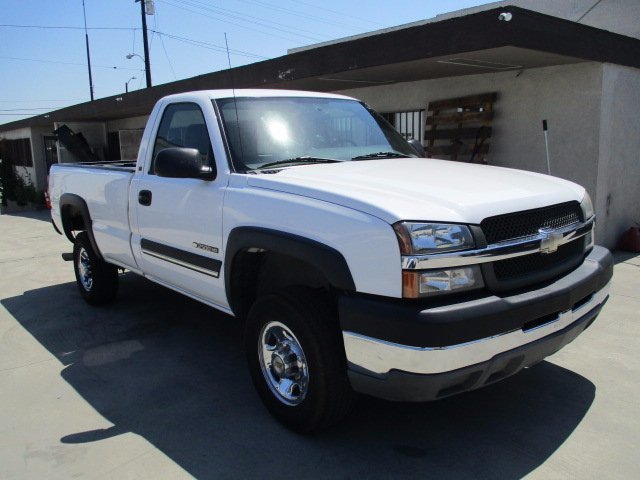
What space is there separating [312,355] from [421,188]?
104cm

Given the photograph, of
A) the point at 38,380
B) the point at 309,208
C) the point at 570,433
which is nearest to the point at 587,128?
the point at 570,433

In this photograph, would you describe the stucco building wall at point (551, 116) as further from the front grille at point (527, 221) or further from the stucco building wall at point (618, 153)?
Answer: the front grille at point (527, 221)

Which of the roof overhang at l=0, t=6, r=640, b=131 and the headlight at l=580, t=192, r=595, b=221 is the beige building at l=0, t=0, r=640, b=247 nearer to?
the roof overhang at l=0, t=6, r=640, b=131

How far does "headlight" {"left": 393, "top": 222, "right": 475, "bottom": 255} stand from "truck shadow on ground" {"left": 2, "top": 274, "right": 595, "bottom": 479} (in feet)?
3.88

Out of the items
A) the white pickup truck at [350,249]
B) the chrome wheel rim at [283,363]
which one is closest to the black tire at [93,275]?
the white pickup truck at [350,249]

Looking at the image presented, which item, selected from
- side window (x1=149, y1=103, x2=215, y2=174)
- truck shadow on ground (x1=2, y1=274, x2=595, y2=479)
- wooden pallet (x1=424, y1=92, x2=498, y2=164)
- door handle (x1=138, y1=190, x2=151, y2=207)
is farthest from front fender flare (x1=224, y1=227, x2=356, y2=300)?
wooden pallet (x1=424, y1=92, x2=498, y2=164)

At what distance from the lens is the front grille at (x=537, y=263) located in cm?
277

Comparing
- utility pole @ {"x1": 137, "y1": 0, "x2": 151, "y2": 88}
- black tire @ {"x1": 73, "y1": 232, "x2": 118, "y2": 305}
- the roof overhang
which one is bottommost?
black tire @ {"x1": 73, "y1": 232, "x2": 118, "y2": 305}

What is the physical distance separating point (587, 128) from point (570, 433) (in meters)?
5.61

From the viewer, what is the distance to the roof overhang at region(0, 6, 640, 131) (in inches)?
249

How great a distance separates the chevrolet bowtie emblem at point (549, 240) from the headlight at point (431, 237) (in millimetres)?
528

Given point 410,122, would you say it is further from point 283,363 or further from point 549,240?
point 283,363

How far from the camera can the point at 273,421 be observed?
341 centimetres

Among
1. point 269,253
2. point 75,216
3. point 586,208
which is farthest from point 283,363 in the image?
point 75,216
